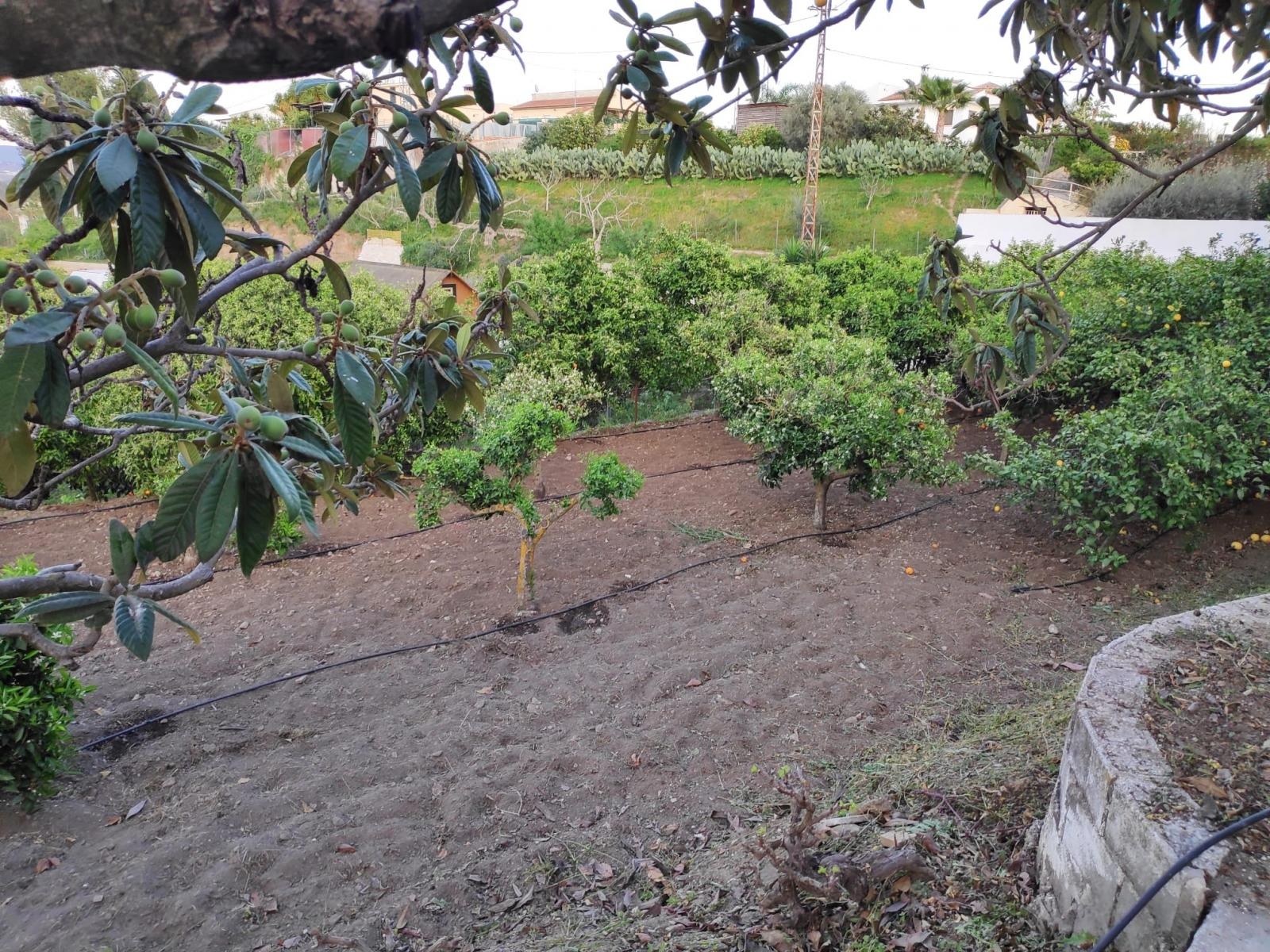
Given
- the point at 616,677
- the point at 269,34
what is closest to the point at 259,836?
the point at 616,677

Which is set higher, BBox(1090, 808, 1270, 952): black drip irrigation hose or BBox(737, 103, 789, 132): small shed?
BBox(737, 103, 789, 132): small shed

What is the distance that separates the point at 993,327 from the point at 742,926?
18.9ft

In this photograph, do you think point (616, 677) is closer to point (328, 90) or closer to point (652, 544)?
point (652, 544)

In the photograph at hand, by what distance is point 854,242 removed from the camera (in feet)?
74.1

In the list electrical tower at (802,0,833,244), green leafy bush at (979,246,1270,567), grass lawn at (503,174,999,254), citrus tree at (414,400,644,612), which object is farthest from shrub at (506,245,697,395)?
grass lawn at (503,174,999,254)

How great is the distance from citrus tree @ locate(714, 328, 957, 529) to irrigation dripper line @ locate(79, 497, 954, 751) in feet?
1.14

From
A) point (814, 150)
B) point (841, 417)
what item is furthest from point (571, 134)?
point (841, 417)

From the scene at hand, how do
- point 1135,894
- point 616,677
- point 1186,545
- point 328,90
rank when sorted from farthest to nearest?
point 1186,545, point 616,677, point 328,90, point 1135,894

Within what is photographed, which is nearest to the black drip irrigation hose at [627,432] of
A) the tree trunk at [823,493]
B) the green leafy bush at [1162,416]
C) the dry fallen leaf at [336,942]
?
the tree trunk at [823,493]

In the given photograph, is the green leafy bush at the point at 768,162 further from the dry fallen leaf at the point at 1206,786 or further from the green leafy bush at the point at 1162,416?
the dry fallen leaf at the point at 1206,786

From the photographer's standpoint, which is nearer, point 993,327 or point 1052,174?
point 993,327

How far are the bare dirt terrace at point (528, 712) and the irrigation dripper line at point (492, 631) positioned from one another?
0.04m

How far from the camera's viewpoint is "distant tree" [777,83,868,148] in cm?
2719

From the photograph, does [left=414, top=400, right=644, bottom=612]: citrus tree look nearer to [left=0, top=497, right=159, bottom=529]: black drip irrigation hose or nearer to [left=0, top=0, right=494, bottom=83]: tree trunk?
[left=0, top=497, right=159, bottom=529]: black drip irrigation hose
